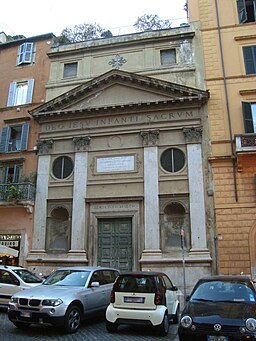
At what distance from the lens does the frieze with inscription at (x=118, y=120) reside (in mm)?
18125

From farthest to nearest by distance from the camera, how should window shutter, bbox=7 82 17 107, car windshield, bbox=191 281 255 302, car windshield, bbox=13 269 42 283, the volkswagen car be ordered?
window shutter, bbox=7 82 17 107 < car windshield, bbox=13 269 42 283 < the volkswagen car < car windshield, bbox=191 281 255 302

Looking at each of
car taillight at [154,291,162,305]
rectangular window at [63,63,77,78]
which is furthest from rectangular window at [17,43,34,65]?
car taillight at [154,291,162,305]

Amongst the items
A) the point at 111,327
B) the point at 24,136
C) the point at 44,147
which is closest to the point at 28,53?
the point at 24,136

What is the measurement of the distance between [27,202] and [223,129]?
35.1ft

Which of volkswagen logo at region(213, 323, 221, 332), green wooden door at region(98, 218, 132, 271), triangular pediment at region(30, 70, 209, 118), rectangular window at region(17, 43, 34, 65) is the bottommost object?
volkswagen logo at region(213, 323, 221, 332)

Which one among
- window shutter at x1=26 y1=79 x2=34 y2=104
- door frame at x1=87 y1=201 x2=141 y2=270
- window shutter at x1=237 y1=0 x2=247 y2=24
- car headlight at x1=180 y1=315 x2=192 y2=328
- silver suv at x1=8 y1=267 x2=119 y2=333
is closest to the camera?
car headlight at x1=180 y1=315 x2=192 y2=328

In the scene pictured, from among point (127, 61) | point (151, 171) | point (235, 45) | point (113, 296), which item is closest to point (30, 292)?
point (113, 296)

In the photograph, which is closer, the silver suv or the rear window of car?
the silver suv

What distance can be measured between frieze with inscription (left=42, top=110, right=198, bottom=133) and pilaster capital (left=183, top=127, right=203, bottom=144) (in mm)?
729

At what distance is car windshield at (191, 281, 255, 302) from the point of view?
7159 mm

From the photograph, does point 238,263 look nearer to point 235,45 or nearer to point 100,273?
point 100,273

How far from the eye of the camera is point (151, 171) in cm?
1748

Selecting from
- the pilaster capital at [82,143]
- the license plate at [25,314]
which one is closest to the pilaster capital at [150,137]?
the pilaster capital at [82,143]

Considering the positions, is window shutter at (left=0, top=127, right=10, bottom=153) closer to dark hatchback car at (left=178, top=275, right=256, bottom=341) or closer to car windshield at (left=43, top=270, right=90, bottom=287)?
car windshield at (left=43, top=270, right=90, bottom=287)
